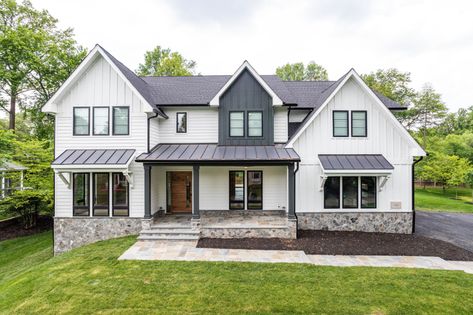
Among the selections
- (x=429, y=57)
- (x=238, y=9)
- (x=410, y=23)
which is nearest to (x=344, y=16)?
(x=410, y=23)

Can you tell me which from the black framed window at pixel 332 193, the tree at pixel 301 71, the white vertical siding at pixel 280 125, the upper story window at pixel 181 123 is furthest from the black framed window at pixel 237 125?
the tree at pixel 301 71

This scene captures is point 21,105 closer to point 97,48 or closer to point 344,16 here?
point 97,48

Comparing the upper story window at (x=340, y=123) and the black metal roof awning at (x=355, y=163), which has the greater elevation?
the upper story window at (x=340, y=123)

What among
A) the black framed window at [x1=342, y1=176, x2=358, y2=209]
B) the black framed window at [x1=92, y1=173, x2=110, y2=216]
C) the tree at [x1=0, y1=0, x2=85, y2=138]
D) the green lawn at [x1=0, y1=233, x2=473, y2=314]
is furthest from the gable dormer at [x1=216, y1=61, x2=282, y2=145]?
the tree at [x1=0, y1=0, x2=85, y2=138]

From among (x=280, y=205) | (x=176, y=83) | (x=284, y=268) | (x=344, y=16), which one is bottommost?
(x=284, y=268)

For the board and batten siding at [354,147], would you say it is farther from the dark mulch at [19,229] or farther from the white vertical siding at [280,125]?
the dark mulch at [19,229]

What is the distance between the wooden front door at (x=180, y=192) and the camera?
461 inches

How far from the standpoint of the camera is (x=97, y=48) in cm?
973

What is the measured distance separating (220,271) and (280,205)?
224 inches

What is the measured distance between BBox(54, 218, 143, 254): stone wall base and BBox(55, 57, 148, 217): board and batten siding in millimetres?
809

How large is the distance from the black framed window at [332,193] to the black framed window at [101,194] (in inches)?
396

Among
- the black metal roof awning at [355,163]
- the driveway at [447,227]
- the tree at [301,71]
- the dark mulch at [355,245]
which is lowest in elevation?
the driveway at [447,227]

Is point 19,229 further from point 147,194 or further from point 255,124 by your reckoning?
point 255,124

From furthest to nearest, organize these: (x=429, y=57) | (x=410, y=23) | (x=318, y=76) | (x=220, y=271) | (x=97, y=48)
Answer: (x=318, y=76) → (x=429, y=57) → (x=410, y=23) → (x=97, y=48) → (x=220, y=271)
